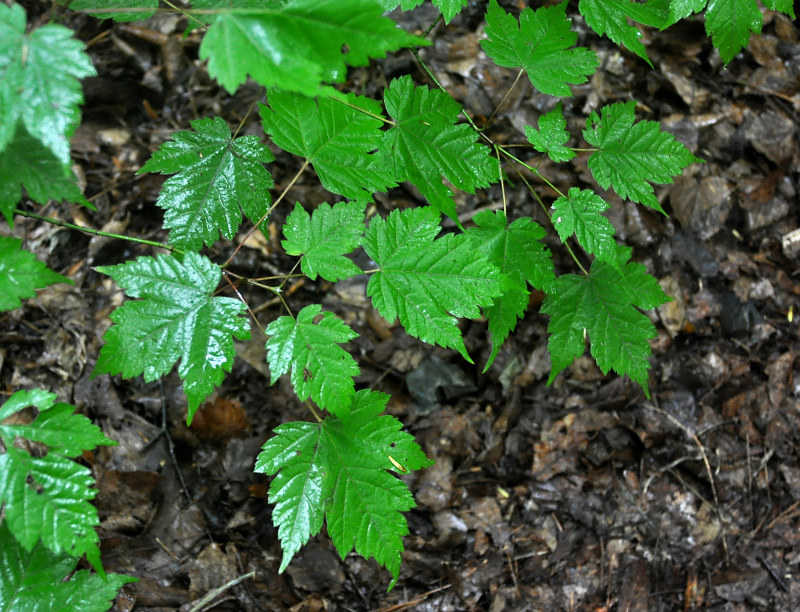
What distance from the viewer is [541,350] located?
2969mm

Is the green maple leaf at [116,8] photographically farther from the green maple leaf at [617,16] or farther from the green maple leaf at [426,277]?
the green maple leaf at [617,16]

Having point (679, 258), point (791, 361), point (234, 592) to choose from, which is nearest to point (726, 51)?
point (679, 258)

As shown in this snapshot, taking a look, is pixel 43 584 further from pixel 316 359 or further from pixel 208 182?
pixel 208 182

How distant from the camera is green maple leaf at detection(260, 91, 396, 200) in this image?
5.76ft

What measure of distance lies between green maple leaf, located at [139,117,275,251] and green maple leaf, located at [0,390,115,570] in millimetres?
634

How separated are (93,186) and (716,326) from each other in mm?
3698

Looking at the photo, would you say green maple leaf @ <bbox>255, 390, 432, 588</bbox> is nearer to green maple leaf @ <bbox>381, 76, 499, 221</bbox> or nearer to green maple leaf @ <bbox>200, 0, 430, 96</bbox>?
green maple leaf @ <bbox>381, 76, 499, 221</bbox>

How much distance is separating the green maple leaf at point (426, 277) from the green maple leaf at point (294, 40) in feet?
1.96

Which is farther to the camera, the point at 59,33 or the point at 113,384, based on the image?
the point at 113,384

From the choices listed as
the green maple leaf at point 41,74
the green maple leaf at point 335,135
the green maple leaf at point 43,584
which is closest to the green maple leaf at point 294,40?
the green maple leaf at point 41,74

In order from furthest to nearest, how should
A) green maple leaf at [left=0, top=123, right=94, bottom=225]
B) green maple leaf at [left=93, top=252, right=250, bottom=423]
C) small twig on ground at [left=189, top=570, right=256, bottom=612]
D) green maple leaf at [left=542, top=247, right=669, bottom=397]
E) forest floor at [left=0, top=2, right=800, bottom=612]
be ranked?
forest floor at [left=0, top=2, right=800, bottom=612] < small twig on ground at [left=189, top=570, right=256, bottom=612] < green maple leaf at [left=542, top=247, right=669, bottom=397] < green maple leaf at [left=93, top=252, right=250, bottom=423] < green maple leaf at [left=0, top=123, right=94, bottom=225]

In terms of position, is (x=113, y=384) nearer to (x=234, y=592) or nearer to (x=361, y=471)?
(x=234, y=592)

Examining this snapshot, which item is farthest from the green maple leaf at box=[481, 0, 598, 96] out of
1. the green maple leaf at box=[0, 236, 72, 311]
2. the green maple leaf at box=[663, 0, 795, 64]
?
the green maple leaf at box=[0, 236, 72, 311]

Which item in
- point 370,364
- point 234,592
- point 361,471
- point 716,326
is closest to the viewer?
point 361,471
